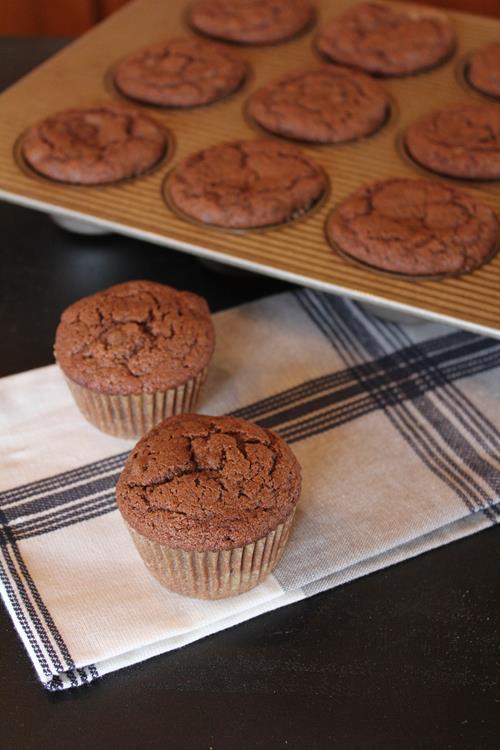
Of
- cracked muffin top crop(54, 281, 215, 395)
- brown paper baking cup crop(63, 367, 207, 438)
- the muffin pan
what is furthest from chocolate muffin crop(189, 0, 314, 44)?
brown paper baking cup crop(63, 367, 207, 438)

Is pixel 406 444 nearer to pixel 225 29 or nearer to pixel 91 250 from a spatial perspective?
pixel 91 250

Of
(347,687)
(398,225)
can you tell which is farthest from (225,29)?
(347,687)

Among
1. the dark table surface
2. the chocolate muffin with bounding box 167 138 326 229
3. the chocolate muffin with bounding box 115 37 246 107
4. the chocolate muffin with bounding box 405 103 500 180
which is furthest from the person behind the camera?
the chocolate muffin with bounding box 115 37 246 107

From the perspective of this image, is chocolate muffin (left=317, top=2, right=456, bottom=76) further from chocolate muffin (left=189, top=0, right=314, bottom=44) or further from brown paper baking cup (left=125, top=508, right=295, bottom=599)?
brown paper baking cup (left=125, top=508, right=295, bottom=599)

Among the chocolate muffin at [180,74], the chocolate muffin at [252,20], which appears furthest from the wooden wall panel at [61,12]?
the chocolate muffin at [180,74]

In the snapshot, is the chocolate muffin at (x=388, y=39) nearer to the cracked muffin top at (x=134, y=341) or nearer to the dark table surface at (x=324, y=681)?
the cracked muffin top at (x=134, y=341)

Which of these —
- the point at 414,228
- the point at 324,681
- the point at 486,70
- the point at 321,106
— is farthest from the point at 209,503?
the point at 486,70

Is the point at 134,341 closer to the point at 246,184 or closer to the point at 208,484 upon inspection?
the point at 208,484
